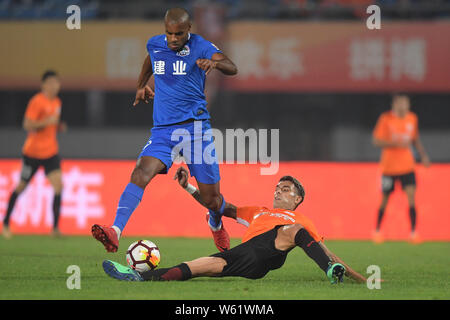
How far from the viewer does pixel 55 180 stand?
10.6 m

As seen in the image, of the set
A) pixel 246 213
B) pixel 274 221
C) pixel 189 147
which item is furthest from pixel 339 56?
pixel 274 221

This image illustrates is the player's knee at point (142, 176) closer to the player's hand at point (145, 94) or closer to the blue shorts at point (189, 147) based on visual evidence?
the blue shorts at point (189, 147)

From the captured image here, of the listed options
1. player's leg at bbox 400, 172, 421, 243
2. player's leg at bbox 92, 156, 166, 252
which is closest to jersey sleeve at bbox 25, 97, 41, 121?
player's leg at bbox 92, 156, 166, 252

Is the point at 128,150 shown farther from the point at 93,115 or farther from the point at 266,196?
the point at 266,196

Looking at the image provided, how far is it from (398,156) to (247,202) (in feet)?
7.56

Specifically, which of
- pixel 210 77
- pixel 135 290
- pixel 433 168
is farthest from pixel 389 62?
pixel 135 290

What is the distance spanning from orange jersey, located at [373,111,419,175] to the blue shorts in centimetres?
526

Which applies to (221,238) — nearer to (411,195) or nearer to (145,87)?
(145,87)

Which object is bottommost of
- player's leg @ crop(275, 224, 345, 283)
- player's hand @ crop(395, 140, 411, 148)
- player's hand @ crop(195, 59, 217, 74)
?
player's leg @ crop(275, 224, 345, 283)

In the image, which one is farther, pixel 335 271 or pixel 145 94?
pixel 145 94

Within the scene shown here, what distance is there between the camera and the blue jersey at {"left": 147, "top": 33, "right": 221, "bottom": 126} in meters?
6.24

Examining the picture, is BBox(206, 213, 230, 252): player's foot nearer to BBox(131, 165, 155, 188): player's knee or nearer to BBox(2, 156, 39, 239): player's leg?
BBox(131, 165, 155, 188): player's knee

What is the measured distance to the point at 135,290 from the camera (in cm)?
521

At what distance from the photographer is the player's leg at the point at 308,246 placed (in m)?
5.46
